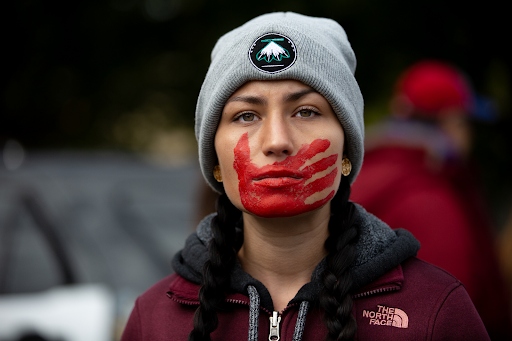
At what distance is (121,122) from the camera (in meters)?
9.64

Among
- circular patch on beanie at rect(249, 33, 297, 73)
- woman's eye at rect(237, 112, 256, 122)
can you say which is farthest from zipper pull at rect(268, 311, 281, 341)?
circular patch on beanie at rect(249, 33, 297, 73)

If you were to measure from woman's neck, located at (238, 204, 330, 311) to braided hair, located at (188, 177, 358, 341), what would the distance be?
0.07 meters

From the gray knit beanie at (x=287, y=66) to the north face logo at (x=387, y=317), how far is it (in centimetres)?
57

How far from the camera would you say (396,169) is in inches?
134

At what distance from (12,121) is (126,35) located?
2.31 m

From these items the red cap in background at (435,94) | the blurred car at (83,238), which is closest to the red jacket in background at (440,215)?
the red cap in background at (435,94)

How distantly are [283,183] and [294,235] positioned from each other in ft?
0.77

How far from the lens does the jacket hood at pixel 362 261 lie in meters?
1.84

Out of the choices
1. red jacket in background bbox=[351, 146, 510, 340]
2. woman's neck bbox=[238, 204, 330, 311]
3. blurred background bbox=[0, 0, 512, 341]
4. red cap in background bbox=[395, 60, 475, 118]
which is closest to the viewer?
woman's neck bbox=[238, 204, 330, 311]

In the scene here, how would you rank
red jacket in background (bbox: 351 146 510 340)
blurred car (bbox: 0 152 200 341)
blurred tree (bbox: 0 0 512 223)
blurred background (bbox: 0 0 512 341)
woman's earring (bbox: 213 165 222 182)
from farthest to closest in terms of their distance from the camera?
blurred tree (bbox: 0 0 512 223) → blurred background (bbox: 0 0 512 341) → blurred car (bbox: 0 152 200 341) → red jacket in background (bbox: 351 146 510 340) → woman's earring (bbox: 213 165 222 182)

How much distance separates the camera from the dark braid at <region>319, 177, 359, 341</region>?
171 centimetres

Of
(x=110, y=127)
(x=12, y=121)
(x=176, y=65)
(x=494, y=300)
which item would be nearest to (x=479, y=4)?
(x=494, y=300)

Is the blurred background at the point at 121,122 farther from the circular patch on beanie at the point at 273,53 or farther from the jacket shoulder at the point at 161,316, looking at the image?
the circular patch on beanie at the point at 273,53

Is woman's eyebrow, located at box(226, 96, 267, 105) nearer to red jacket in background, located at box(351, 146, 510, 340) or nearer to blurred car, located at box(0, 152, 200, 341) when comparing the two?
red jacket in background, located at box(351, 146, 510, 340)
